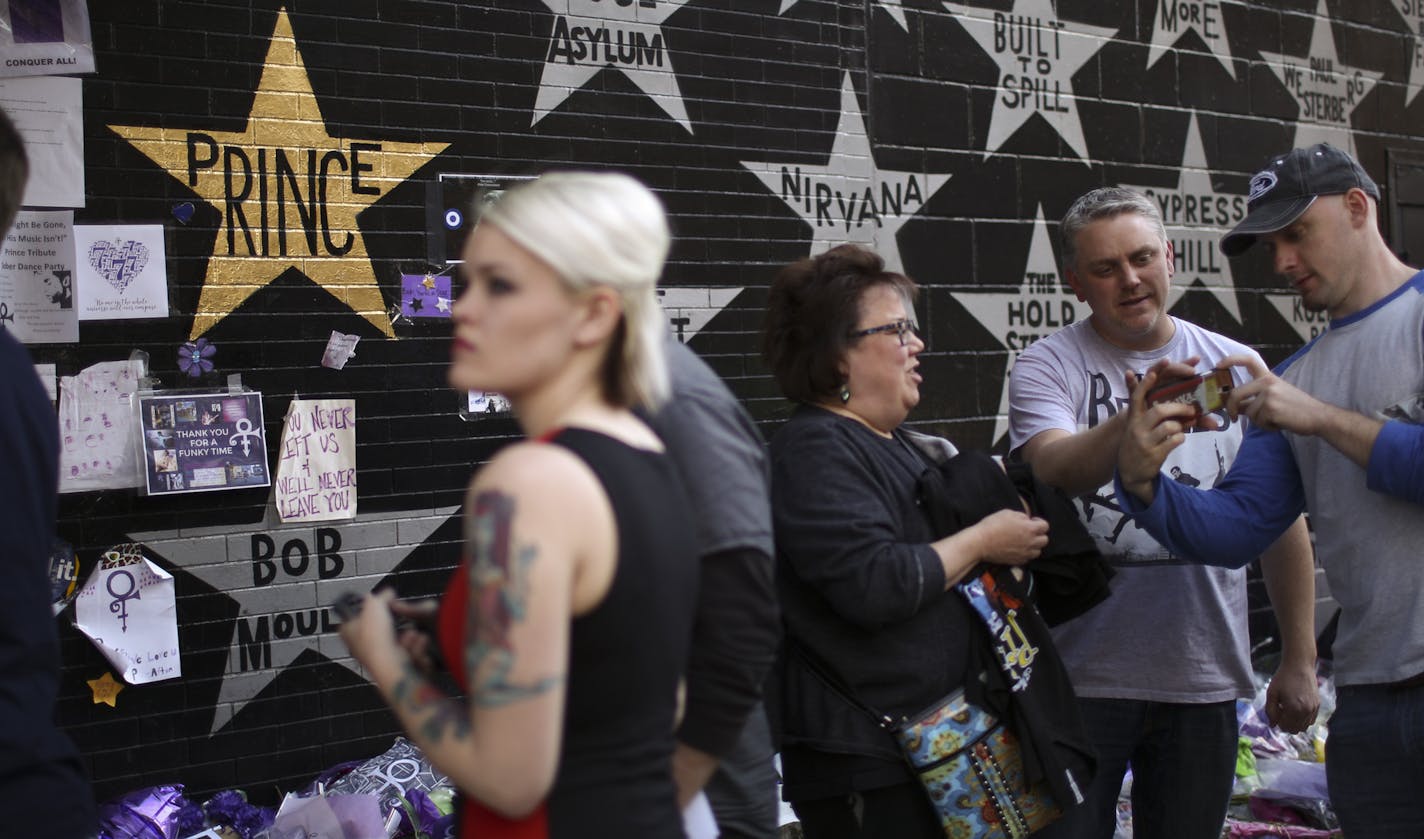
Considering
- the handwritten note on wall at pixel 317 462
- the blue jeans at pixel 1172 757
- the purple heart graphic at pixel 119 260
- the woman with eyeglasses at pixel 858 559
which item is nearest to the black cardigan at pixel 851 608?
the woman with eyeglasses at pixel 858 559

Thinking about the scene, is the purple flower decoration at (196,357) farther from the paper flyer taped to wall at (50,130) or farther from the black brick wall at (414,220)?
the paper flyer taped to wall at (50,130)

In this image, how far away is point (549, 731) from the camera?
1571 mm

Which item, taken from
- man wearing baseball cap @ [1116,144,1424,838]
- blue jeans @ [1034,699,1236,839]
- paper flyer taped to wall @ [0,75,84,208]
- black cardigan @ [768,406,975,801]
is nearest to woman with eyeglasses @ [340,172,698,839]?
black cardigan @ [768,406,975,801]

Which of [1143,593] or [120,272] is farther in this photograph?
[120,272]

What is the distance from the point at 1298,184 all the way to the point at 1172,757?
1.43 m

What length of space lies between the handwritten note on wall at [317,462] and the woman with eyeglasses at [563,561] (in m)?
3.00

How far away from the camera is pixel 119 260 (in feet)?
14.4

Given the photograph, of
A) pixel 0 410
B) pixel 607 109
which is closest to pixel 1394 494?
pixel 0 410

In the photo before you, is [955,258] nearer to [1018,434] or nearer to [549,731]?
[1018,434]

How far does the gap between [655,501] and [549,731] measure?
1.01 ft

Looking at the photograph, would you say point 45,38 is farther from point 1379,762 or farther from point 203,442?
point 1379,762

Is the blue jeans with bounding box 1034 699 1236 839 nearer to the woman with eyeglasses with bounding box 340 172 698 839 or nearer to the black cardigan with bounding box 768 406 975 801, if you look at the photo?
the black cardigan with bounding box 768 406 975 801

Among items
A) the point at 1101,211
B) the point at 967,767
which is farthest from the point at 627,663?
the point at 1101,211

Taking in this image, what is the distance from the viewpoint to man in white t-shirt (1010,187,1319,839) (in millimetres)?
3381
